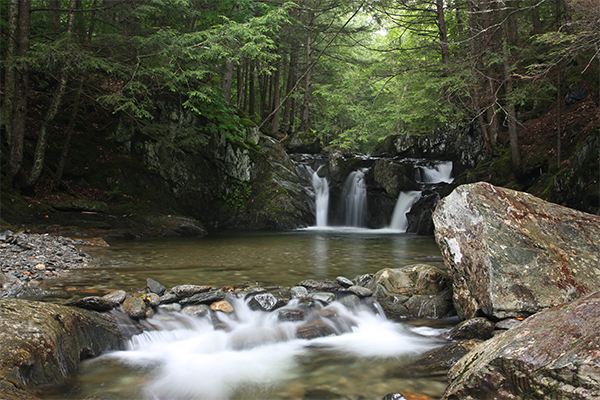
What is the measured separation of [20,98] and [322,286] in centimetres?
946

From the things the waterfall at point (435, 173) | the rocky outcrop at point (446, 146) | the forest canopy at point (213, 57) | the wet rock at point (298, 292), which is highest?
the forest canopy at point (213, 57)

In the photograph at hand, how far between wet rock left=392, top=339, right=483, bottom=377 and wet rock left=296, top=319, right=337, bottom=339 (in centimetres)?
110

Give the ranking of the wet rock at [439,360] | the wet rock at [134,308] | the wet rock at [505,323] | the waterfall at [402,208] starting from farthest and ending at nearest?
the waterfall at [402,208] < the wet rock at [134,308] < the wet rock at [505,323] < the wet rock at [439,360]

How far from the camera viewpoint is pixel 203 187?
1429 centimetres

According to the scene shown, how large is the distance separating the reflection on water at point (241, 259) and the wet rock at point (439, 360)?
2.67 metres

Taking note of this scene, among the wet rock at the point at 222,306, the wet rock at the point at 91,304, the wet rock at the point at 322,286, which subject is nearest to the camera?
the wet rock at the point at 91,304

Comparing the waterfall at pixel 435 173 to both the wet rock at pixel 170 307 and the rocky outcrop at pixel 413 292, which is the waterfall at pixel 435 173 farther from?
the wet rock at pixel 170 307

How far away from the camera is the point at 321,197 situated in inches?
661

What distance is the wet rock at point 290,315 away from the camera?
14.6ft

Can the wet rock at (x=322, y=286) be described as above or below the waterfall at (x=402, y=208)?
below

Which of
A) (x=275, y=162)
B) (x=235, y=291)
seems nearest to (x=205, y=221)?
(x=275, y=162)

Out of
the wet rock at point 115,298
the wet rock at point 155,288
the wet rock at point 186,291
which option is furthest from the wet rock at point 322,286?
the wet rock at point 115,298

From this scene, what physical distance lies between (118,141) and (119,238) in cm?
437

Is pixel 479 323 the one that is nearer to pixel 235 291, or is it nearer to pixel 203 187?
pixel 235 291
